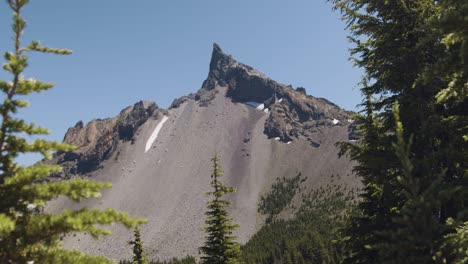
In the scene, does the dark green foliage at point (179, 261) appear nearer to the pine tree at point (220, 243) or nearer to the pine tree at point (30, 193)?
the pine tree at point (220, 243)

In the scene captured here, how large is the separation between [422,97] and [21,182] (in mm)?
13244

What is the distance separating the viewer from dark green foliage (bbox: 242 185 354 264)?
11269 centimetres

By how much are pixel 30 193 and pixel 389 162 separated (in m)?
11.1

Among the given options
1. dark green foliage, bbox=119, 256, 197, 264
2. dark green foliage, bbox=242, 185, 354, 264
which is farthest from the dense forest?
dark green foliage, bbox=119, 256, 197, 264

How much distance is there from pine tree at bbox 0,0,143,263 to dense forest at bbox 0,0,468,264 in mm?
17

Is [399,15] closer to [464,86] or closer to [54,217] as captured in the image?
[464,86]

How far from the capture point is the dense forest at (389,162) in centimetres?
617

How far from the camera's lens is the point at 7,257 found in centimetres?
608

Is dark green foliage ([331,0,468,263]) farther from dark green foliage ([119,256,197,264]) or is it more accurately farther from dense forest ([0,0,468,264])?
dark green foliage ([119,256,197,264])

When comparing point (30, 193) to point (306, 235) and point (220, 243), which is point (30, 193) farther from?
point (306, 235)

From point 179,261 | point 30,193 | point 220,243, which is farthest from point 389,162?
point 179,261

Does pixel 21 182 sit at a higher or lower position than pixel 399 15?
lower

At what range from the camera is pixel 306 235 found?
136m

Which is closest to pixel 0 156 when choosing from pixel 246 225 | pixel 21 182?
pixel 21 182
